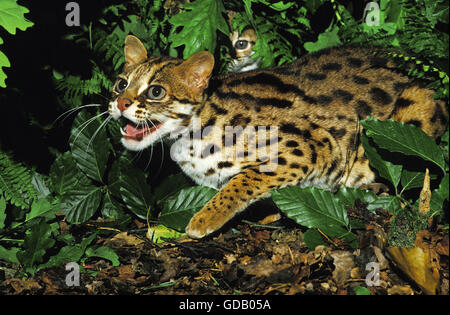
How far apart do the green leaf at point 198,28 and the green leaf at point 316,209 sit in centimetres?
140

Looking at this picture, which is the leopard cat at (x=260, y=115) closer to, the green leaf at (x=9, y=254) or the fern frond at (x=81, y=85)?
the fern frond at (x=81, y=85)

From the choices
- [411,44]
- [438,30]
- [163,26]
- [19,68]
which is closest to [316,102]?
[411,44]

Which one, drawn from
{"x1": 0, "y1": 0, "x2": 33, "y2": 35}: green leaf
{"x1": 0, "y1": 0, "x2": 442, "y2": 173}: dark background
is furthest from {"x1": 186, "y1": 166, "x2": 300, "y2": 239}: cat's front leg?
{"x1": 0, "y1": 0, "x2": 33, "y2": 35}: green leaf

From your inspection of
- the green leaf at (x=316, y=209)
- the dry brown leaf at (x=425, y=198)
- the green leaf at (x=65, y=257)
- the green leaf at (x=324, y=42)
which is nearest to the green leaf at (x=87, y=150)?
the green leaf at (x=65, y=257)

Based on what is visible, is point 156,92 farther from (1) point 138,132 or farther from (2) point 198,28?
(2) point 198,28

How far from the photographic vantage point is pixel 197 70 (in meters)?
4.09

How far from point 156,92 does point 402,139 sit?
199 centimetres

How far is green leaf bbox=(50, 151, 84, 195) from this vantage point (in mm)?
4500

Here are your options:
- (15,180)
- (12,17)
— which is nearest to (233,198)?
(15,180)

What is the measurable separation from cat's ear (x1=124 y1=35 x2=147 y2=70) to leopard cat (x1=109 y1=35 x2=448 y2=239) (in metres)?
0.01

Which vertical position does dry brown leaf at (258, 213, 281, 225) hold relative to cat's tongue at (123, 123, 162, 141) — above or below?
below

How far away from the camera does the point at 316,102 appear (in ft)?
14.7

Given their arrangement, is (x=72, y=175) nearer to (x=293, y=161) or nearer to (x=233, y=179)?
(x=233, y=179)

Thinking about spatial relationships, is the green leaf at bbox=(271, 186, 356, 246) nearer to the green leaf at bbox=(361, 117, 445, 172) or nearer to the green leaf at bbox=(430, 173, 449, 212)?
the green leaf at bbox=(361, 117, 445, 172)
